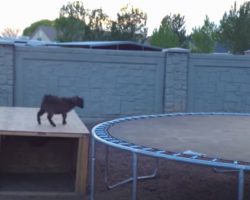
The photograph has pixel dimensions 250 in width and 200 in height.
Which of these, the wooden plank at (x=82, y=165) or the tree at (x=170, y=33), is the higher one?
the tree at (x=170, y=33)

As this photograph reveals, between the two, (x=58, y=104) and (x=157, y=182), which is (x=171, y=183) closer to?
(x=157, y=182)

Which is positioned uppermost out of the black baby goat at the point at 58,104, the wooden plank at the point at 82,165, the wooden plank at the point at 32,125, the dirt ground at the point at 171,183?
the black baby goat at the point at 58,104

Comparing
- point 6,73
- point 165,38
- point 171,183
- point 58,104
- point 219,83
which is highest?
point 165,38

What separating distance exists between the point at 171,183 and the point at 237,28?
21.2 meters

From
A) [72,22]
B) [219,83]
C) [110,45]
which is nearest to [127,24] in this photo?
[72,22]

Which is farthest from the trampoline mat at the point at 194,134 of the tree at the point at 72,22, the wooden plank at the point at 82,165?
the tree at the point at 72,22

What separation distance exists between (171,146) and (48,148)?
2.35 metres

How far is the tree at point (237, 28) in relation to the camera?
1035 inches

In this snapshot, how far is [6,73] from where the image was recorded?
10.7 metres

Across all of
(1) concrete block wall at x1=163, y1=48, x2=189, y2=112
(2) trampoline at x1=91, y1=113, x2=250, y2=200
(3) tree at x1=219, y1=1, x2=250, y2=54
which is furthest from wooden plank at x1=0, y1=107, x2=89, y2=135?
(3) tree at x1=219, y1=1, x2=250, y2=54

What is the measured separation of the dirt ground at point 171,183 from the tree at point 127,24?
2720cm

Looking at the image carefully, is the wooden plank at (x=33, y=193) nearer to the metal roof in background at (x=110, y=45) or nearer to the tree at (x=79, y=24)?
the metal roof in background at (x=110, y=45)

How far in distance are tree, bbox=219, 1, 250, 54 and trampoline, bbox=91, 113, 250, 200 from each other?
19759 mm

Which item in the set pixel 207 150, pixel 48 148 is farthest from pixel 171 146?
pixel 48 148
